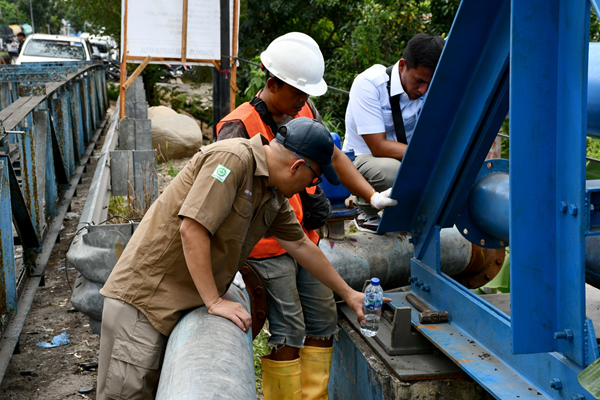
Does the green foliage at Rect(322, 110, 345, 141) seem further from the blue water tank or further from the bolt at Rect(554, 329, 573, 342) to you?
the bolt at Rect(554, 329, 573, 342)

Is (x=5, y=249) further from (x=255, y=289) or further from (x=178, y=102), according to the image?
(x=178, y=102)

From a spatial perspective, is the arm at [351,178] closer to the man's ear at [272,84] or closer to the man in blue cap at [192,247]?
the man's ear at [272,84]

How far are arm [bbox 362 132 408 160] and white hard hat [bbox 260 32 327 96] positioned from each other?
2.48 feet

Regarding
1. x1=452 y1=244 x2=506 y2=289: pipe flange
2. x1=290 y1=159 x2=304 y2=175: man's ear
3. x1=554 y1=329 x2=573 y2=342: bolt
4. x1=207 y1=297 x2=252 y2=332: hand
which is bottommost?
x1=452 y1=244 x2=506 y2=289: pipe flange

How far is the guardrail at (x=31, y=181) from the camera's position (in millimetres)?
3541

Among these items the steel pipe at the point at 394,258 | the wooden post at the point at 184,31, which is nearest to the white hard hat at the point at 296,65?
the steel pipe at the point at 394,258

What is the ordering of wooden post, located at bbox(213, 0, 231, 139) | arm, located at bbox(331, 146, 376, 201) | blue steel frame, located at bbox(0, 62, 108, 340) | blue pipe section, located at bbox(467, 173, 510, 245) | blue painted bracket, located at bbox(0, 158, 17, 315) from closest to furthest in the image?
blue pipe section, located at bbox(467, 173, 510, 245), arm, located at bbox(331, 146, 376, 201), blue painted bracket, located at bbox(0, 158, 17, 315), blue steel frame, located at bbox(0, 62, 108, 340), wooden post, located at bbox(213, 0, 231, 139)

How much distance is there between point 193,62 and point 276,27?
5.84 meters

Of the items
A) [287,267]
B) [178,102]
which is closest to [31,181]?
[287,267]

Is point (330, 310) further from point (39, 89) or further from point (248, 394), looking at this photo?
point (39, 89)

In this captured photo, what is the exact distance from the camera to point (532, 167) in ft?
6.64

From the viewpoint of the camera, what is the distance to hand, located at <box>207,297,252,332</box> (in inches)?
83.4

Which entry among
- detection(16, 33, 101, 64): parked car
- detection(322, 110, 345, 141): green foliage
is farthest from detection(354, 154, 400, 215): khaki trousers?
detection(16, 33, 101, 64): parked car

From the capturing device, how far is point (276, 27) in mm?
13609
